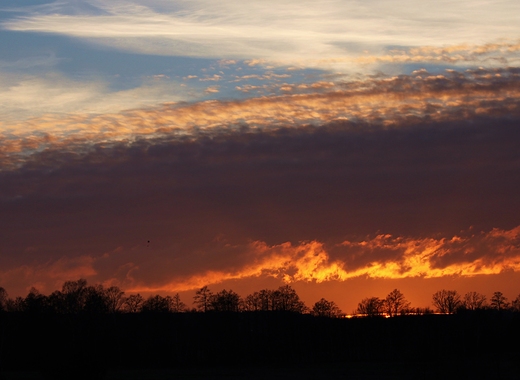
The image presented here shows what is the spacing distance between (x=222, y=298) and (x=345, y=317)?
33.1 m

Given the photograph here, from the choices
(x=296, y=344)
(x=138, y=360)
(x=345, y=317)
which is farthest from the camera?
(x=345, y=317)

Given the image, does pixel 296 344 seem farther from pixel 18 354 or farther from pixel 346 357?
pixel 18 354

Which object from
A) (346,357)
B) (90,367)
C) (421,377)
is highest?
(90,367)

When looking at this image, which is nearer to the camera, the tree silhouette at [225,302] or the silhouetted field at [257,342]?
the silhouetted field at [257,342]

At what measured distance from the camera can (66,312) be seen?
15388 centimetres

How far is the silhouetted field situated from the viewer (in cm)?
11356

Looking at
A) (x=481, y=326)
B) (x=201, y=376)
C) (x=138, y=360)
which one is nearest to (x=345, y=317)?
(x=481, y=326)

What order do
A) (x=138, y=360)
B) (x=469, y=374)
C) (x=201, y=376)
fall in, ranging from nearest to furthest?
(x=469, y=374) → (x=201, y=376) → (x=138, y=360)

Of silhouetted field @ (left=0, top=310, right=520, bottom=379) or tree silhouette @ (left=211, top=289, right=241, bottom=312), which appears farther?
tree silhouette @ (left=211, top=289, right=241, bottom=312)

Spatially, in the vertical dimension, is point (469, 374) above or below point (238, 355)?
above

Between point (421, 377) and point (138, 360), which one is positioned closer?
point (421, 377)

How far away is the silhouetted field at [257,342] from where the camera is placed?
113562 mm

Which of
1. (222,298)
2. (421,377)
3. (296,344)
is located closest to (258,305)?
(222,298)

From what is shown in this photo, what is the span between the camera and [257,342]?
152875mm
